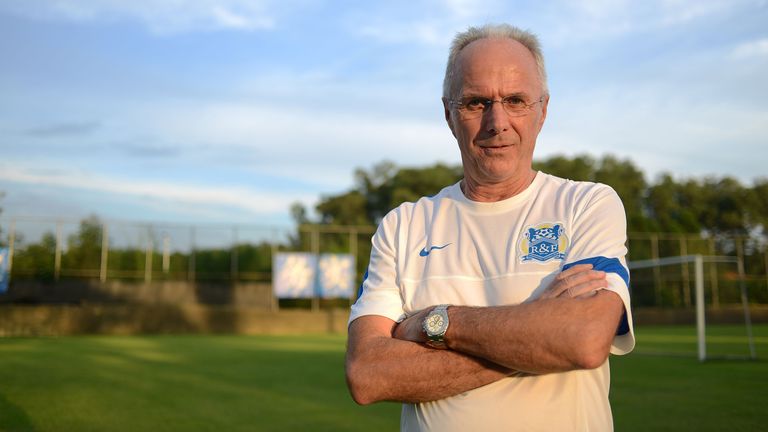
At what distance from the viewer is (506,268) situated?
7.16 ft

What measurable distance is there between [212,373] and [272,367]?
1371 millimetres

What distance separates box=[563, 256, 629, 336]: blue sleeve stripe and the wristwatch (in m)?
0.39

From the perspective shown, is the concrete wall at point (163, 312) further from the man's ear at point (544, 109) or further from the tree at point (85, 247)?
the man's ear at point (544, 109)

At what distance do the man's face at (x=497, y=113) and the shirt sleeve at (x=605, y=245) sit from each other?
0.78 feet

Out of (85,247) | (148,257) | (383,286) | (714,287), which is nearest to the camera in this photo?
(383,286)

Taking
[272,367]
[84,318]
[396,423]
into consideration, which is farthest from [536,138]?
[84,318]

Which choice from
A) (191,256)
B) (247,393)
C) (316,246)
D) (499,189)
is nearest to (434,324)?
(499,189)

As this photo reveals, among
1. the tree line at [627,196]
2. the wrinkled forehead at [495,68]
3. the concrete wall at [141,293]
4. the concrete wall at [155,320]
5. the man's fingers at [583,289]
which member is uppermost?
the tree line at [627,196]

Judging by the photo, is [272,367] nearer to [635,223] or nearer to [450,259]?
[450,259]

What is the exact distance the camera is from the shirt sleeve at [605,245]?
211 centimetres

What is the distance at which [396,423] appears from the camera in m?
7.21

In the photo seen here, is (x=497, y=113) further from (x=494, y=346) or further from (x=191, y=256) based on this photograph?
(x=191, y=256)

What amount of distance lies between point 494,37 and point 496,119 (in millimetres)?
266

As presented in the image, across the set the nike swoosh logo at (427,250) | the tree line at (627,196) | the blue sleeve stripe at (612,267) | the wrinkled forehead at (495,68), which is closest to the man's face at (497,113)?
the wrinkled forehead at (495,68)
